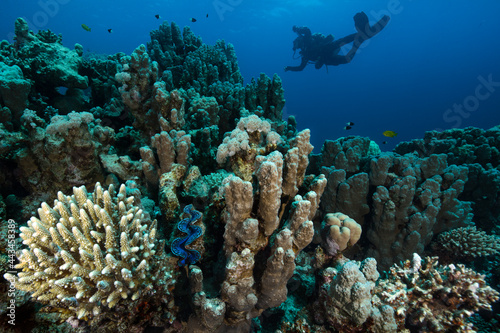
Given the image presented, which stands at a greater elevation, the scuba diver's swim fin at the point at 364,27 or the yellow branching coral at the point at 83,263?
the scuba diver's swim fin at the point at 364,27

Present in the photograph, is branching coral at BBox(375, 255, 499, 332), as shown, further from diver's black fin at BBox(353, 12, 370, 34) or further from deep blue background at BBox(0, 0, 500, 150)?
deep blue background at BBox(0, 0, 500, 150)

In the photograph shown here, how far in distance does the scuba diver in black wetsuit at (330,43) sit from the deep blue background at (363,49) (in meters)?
45.2

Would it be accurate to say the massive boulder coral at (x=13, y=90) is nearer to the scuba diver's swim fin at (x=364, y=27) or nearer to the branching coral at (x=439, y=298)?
the branching coral at (x=439, y=298)

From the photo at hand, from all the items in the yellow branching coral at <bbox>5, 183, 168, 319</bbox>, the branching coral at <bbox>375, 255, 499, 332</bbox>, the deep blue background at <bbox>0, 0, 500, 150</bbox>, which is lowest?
the yellow branching coral at <bbox>5, 183, 168, 319</bbox>

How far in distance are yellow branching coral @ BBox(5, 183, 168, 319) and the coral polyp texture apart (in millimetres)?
14

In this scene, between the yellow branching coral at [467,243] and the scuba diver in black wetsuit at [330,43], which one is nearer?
the yellow branching coral at [467,243]

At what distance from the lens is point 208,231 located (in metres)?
3.39

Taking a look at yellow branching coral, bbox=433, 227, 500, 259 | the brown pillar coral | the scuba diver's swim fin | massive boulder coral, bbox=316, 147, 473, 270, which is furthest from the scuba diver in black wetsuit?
the brown pillar coral

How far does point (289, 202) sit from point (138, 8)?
309 ft

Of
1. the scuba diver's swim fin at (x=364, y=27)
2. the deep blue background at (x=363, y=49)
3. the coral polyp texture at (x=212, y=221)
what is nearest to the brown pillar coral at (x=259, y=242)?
the coral polyp texture at (x=212, y=221)

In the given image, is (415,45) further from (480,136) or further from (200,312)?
(200,312)

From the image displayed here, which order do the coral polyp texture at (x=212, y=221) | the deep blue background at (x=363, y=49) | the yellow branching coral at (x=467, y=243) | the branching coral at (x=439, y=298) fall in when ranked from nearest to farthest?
1. the coral polyp texture at (x=212, y=221)
2. the branching coral at (x=439, y=298)
3. the yellow branching coral at (x=467, y=243)
4. the deep blue background at (x=363, y=49)

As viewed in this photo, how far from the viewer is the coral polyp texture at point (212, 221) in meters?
2.13

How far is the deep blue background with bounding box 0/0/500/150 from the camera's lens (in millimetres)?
72250
